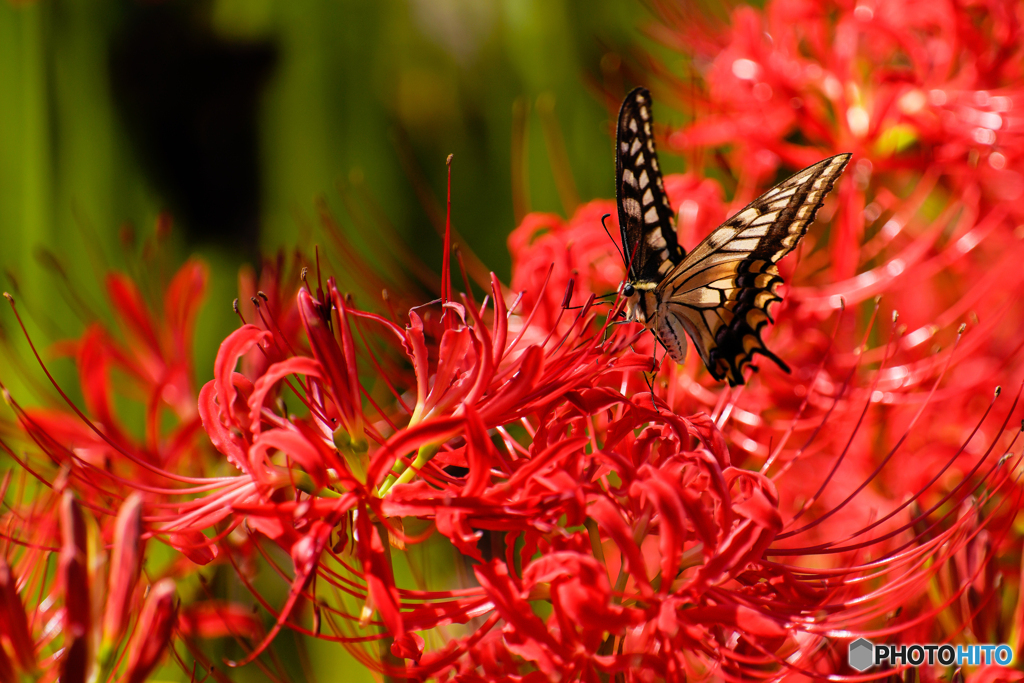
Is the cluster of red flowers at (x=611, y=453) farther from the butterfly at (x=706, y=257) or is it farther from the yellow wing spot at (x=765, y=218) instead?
the yellow wing spot at (x=765, y=218)

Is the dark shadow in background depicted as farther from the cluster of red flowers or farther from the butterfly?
the butterfly

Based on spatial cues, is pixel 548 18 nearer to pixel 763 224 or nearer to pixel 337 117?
pixel 337 117

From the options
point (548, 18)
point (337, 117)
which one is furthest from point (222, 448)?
point (548, 18)

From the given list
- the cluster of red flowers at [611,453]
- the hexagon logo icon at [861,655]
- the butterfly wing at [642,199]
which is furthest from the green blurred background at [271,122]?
the hexagon logo icon at [861,655]

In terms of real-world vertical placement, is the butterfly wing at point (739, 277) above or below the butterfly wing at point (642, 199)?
below

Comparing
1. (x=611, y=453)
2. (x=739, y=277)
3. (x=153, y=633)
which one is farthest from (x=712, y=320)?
(x=153, y=633)

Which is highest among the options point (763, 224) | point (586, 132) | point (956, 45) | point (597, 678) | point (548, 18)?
point (548, 18)

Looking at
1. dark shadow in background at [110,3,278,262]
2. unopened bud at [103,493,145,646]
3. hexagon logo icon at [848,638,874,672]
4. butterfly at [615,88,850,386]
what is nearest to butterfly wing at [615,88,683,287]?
butterfly at [615,88,850,386]
